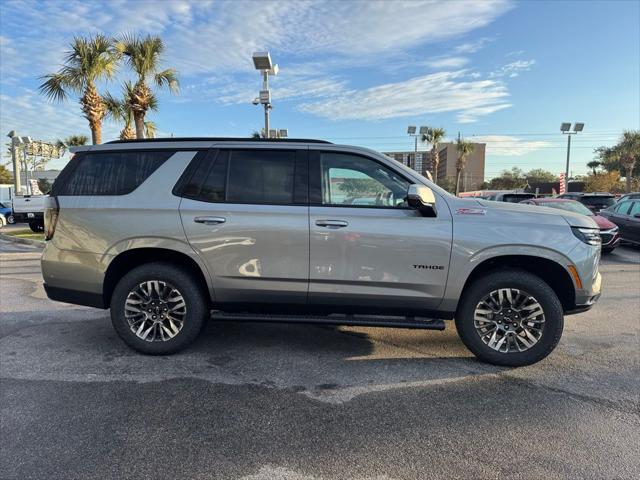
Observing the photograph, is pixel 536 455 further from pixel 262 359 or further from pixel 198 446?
pixel 262 359

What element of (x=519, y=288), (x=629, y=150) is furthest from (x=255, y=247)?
(x=629, y=150)

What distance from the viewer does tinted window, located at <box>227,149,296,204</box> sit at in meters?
3.98

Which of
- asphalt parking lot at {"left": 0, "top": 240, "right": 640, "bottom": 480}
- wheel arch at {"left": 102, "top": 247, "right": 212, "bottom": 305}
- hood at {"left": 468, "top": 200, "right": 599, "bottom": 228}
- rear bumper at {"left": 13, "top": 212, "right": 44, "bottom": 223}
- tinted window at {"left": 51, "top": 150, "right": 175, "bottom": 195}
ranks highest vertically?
tinted window at {"left": 51, "top": 150, "right": 175, "bottom": 195}

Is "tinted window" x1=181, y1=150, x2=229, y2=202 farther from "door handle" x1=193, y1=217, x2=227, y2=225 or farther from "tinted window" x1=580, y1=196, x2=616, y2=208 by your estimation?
"tinted window" x1=580, y1=196, x2=616, y2=208

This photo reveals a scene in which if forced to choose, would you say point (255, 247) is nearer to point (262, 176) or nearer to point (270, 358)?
point (262, 176)

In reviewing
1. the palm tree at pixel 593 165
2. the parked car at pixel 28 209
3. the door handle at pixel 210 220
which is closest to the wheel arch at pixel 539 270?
the door handle at pixel 210 220

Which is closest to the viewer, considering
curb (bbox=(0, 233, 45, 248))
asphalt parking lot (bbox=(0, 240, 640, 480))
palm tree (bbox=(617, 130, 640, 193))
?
asphalt parking lot (bbox=(0, 240, 640, 480))

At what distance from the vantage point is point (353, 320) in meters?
3.89

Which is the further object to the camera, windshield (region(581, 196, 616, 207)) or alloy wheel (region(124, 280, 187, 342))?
windshield (region(581, 196, 616, 207))

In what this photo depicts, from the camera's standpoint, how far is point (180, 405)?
3.23 metres

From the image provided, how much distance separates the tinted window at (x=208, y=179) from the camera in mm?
4031

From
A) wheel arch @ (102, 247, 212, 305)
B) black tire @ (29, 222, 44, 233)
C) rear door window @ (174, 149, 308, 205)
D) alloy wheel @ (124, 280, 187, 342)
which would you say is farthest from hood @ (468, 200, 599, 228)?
black tire @ (29, 222, 44, 233)

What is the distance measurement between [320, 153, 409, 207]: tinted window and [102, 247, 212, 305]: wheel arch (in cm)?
141

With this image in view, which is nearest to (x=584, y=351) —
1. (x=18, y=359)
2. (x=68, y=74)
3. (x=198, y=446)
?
(x=198, y=446)
